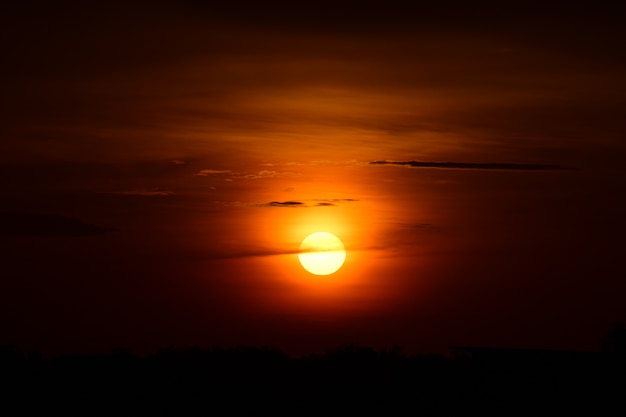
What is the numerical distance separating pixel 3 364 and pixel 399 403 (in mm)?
26744

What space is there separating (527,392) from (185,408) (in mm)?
16069

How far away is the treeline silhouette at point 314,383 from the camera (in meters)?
49.2

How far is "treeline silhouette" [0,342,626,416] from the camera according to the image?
1938 inches

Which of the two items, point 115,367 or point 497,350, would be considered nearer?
point 497,350

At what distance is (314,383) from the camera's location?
213 feet

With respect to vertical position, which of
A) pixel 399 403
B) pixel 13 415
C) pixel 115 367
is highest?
pixel 115 367

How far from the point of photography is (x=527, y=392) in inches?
1953

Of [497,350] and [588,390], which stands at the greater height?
[497,350]

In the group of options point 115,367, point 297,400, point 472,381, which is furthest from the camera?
point 115,367

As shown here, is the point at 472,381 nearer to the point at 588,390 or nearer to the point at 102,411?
the point at 588,390

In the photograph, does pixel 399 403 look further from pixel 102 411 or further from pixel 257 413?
pixel 102 411

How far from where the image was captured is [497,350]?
53.3 meters

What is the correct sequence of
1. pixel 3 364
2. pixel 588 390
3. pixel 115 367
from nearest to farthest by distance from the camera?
1. pixel 588 390
2. pixel 115 367
3. pixel 3 364

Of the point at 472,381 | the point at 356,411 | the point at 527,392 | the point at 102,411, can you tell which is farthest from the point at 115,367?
the point at 527,392
